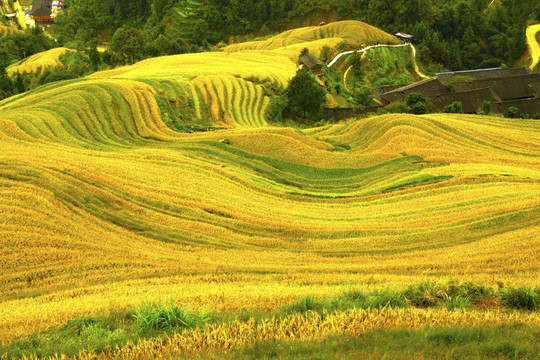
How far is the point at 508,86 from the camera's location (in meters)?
68.6

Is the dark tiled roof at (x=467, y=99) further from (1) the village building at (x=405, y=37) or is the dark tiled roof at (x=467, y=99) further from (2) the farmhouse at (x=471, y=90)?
(1) the village building at (x=405, y=37)

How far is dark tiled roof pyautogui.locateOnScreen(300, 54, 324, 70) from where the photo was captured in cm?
7469

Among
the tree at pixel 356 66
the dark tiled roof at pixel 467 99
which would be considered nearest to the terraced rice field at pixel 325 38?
the tree at pixel 356 66

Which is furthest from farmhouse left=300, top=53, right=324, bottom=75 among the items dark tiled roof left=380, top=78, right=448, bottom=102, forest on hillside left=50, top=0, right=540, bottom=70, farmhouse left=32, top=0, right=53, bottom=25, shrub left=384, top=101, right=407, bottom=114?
farmhouse left=32, top=0, right=53, bottom=25

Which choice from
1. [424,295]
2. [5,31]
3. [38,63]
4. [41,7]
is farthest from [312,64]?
[41,7]

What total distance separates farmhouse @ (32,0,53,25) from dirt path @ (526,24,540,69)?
117068mm

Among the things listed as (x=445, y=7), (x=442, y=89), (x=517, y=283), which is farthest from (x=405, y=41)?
(x=517, y=283)

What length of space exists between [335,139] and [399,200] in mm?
13813

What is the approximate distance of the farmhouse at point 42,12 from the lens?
439 feet

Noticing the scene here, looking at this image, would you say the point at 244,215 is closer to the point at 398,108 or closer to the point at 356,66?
the point at 398,108

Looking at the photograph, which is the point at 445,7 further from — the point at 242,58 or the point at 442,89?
the point at 242,58

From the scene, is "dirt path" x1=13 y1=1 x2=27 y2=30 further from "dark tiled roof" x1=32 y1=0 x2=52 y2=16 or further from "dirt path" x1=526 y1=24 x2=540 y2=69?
"dirt path" x1=526 y1=24 x2=540 y2=69

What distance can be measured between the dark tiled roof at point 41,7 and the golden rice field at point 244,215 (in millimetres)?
105576

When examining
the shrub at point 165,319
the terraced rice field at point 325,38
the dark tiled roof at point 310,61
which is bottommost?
the shrub at point 165,319
